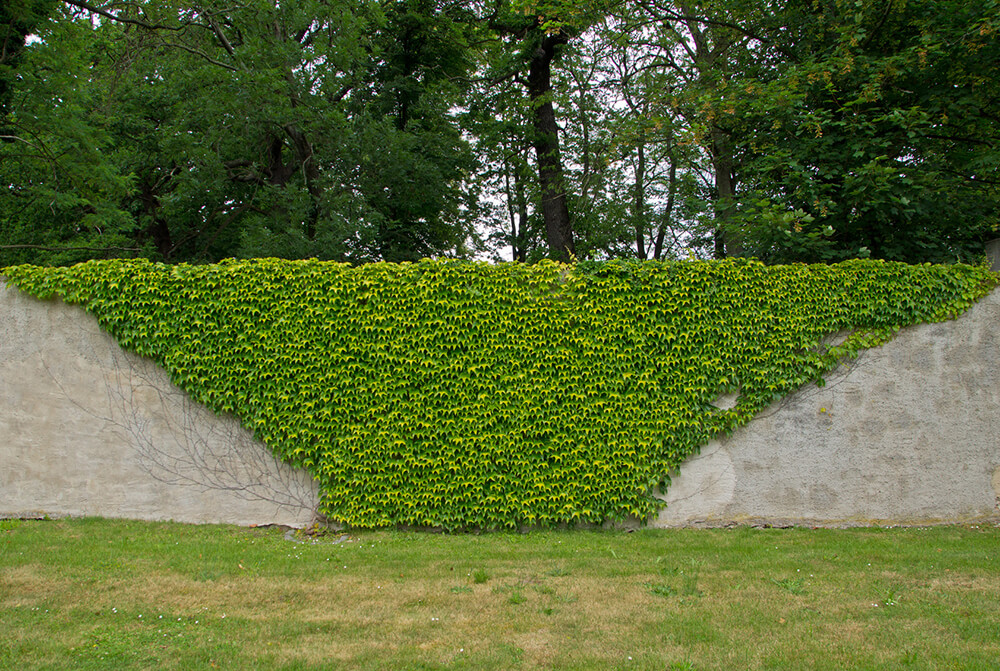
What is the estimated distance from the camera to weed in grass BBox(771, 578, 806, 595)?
196 inches

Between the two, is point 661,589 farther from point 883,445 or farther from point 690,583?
point 883,445

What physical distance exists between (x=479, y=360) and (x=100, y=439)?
4.09m

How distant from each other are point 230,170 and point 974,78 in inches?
511

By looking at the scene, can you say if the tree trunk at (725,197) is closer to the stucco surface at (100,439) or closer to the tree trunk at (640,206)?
the tree trunk at (640,206)

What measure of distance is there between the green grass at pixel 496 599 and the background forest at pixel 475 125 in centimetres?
393

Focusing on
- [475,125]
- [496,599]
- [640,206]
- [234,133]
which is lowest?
[496,599]

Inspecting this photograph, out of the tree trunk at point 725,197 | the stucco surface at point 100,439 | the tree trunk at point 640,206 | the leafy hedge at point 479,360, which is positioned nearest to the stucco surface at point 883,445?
the leafy hedge at point 479,360

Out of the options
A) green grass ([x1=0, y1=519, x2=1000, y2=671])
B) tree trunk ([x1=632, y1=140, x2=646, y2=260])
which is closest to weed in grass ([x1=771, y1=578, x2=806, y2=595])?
green grass ([x1=0, y1=519, x2=1000, y2=671])

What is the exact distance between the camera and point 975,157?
8953 mm

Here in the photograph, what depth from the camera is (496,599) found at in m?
4.85

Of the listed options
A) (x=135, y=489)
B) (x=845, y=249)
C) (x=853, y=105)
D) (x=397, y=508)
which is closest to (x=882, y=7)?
(x=853, y=105)

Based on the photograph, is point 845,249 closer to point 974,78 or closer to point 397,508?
point 974,78

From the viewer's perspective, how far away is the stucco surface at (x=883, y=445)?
717 centimetres

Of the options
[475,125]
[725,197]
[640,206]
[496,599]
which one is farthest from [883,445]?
[640,206]
